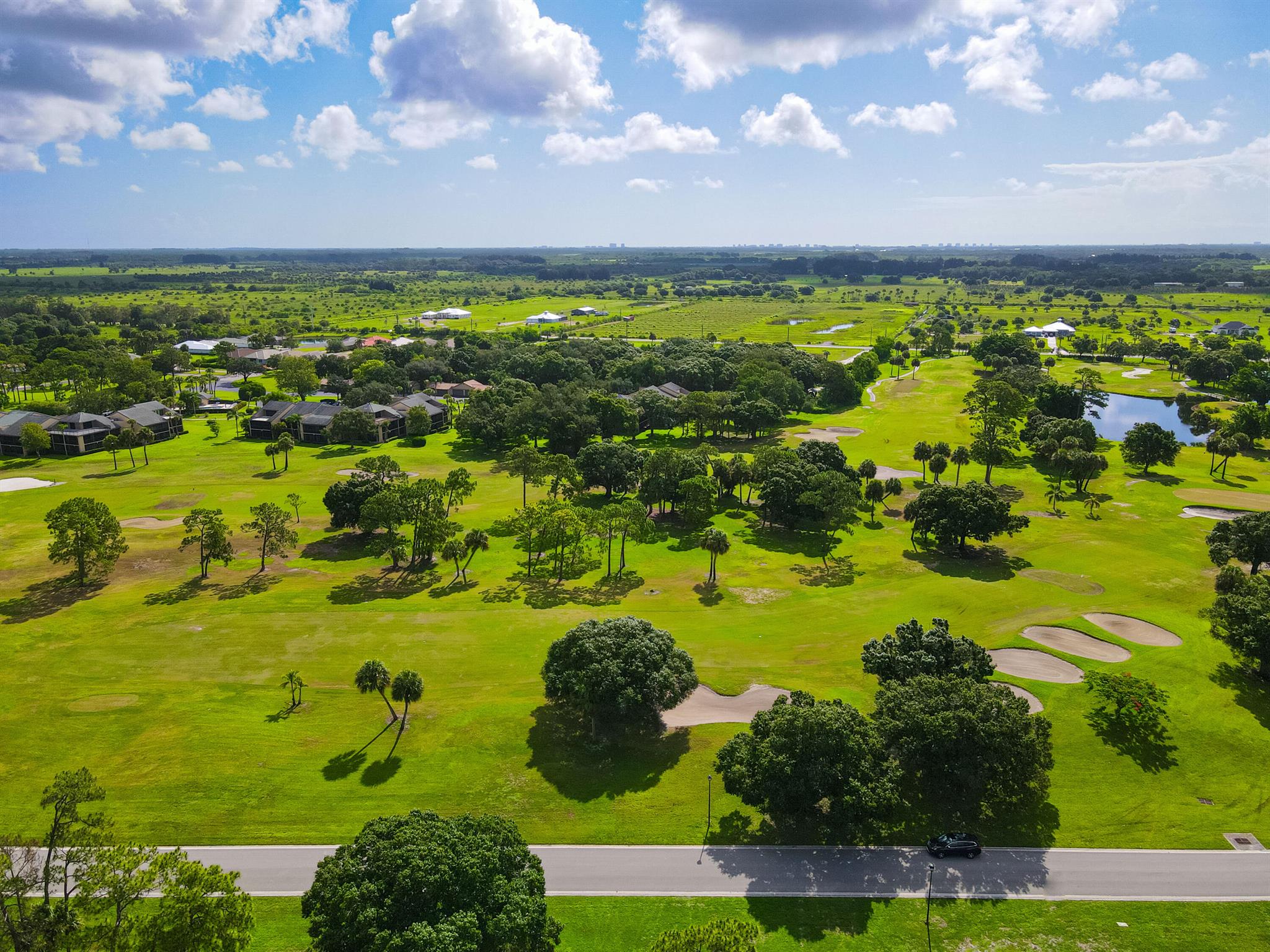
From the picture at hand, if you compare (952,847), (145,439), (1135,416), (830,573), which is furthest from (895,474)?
(145,439)

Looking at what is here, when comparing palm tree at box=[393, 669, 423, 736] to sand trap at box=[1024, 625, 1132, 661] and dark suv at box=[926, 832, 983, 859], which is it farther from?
sand trap at box=[1024, 625, 1132, 661]

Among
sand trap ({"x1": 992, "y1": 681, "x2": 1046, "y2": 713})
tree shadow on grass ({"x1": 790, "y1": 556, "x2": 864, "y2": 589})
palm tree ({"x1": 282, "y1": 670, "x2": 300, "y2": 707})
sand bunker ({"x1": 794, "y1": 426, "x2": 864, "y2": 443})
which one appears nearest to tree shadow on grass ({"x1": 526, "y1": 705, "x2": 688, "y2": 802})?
palm tree ({"x1": 282, "y1": 670, "x2": 300, "y2": 707})

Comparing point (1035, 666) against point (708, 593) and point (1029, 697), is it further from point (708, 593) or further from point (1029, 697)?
point (708, 593)

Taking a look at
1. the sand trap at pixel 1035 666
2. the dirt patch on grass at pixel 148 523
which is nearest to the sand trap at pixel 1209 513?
the sand trap at pixel 1035 666

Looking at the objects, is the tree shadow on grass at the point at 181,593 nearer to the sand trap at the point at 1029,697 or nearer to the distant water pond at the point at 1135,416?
the sand trap at the point at 1029,697

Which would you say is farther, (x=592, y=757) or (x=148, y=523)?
(x=148, y=523)
